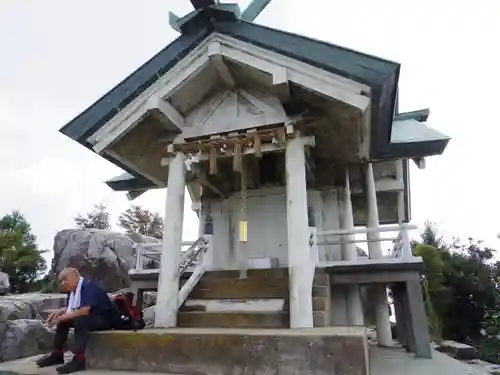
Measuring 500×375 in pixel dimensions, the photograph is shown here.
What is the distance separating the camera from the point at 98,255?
1788 centimetres

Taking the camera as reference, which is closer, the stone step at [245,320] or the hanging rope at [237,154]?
the stone step at [245,320]

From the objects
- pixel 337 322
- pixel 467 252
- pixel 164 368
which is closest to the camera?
pixel 164 368

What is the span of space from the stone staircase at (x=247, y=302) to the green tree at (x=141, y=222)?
73.0 feet

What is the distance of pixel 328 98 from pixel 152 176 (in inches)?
176

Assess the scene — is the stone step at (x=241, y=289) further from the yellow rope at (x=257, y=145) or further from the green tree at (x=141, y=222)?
the green tree at (x=141, y=222)

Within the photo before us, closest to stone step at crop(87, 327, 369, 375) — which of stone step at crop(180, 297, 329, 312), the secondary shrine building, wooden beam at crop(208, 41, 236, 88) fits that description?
the secondary shrine building

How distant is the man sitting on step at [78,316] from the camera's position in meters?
4.17

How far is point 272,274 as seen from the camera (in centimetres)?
682

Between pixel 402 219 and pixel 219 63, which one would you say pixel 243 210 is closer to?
pixel 219 63

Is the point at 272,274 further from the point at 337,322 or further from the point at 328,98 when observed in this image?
the point at 328,98

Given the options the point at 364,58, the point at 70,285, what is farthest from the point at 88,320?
the point at 364,58

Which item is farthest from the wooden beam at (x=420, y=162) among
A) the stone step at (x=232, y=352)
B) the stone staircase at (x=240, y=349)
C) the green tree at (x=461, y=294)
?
the green tree at (x=461, y=294)

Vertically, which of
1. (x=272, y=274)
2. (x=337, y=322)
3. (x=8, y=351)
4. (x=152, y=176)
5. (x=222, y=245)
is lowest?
(x=8, y=351)

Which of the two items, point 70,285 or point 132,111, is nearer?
point 70,285
